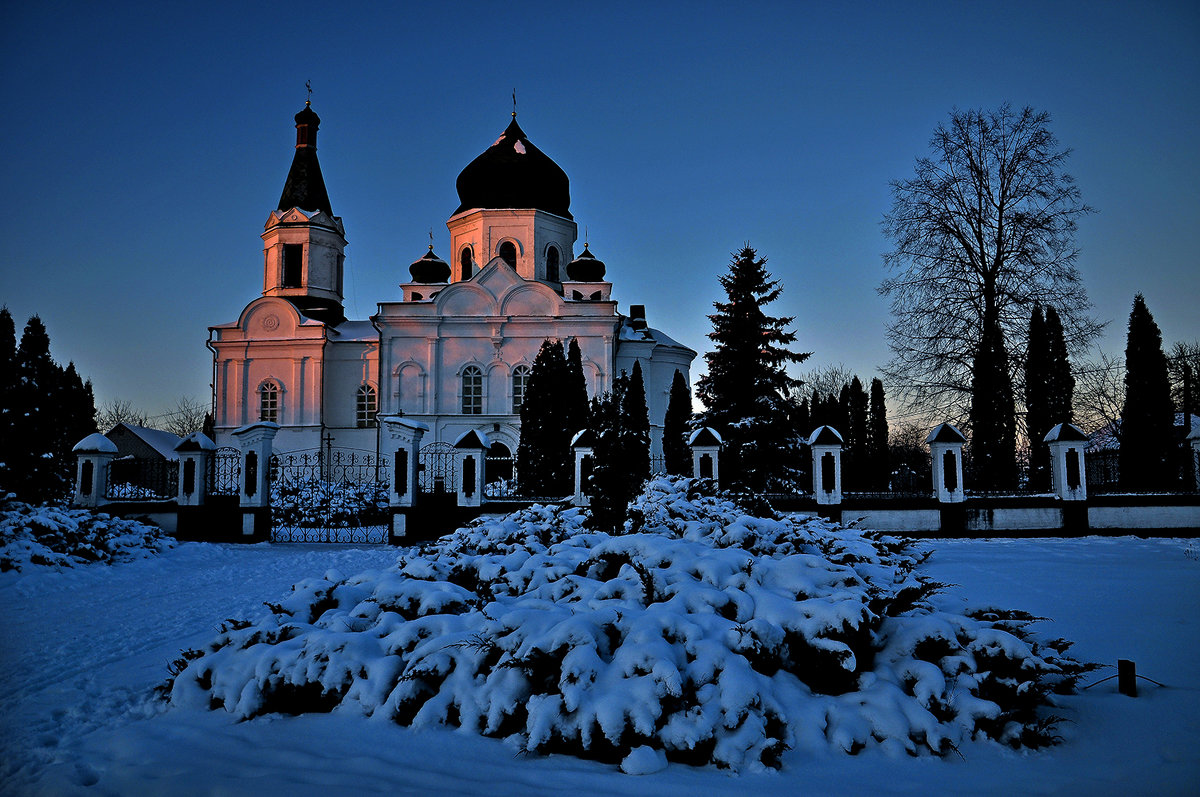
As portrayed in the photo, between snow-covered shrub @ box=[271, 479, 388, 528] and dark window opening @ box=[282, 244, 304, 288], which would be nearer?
snow-covered shrub @ box=[271, 479, 388, 528]

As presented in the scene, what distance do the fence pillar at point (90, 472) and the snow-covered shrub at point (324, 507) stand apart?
3.23 m

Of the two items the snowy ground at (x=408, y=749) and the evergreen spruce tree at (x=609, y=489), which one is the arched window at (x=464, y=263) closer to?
the evergreen spruce tree at (x=609, y=489)

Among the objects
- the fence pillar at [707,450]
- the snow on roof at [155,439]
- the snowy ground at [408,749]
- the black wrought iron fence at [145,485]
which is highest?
the snow on roof at [155,439]

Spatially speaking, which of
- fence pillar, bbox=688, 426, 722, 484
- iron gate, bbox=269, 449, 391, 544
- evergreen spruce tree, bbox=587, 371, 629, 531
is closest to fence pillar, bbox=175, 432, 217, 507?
iron gate, bbox=269, 449, 391, 544

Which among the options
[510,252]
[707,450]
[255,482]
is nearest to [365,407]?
[510,252]

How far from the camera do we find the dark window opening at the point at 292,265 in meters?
30.7

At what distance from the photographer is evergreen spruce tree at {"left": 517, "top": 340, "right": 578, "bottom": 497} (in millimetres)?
18578

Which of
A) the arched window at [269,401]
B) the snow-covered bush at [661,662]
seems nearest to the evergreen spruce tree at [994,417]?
Result: the snow-covered bush at [661,662]

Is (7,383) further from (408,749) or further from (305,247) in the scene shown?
(408,749)

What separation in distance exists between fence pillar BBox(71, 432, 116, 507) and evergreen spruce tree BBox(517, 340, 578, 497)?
8695mm

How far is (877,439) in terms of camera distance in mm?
32188

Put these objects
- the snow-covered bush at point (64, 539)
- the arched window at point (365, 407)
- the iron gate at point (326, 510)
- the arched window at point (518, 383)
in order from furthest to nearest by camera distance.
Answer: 1. the arched window at point (365, 407)
2. the arched window at point (518, 383)
3. the iron gate at point (326, 510)
4. the snow-covered bush at point (64, 539)

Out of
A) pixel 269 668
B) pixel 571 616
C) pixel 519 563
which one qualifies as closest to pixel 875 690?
pixel 571 616

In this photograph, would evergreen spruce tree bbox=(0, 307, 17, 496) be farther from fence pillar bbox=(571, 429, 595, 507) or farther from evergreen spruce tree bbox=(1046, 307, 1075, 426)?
evergreen spruce tree bbox=(1046, 307, 1075, 426)
